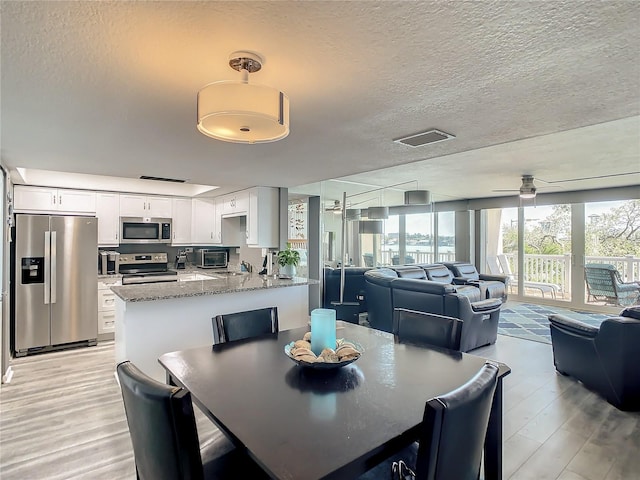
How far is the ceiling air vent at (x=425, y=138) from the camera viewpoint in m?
2.39

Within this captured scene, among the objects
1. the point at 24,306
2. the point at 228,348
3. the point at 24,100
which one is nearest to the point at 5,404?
the point at 24,306

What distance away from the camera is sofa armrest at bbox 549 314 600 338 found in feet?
10.0

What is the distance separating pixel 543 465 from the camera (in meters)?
2.15

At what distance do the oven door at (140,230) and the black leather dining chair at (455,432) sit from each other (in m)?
5.26

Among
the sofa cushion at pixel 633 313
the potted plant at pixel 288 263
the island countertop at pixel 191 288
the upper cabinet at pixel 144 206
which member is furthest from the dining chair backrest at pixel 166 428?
the upper cabinet at pixel 144 206

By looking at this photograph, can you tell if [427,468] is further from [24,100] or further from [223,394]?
[24,100]

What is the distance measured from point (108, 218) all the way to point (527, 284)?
8.25 metres

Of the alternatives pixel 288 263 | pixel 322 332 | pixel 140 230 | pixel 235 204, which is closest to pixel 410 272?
pixel 288 263

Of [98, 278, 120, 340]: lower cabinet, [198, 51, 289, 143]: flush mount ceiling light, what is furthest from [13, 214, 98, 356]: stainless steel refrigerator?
[198, 51, 289, 143]: flush mount ceiling light

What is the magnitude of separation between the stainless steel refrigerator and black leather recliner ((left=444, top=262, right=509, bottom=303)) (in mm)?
6237

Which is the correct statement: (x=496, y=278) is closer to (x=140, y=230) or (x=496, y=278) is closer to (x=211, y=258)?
(x=211, y=258)

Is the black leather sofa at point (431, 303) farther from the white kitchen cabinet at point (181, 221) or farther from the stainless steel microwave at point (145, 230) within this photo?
the stainless steel microwave at point (145, 230)

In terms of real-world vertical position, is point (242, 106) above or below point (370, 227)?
above

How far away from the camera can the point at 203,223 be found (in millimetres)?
5809
